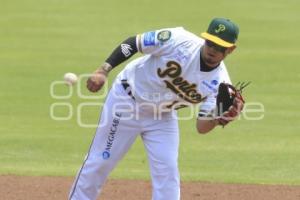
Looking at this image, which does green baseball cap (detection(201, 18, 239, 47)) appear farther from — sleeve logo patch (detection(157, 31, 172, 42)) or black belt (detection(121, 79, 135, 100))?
black belt (detection(121, 79, 135, 100))

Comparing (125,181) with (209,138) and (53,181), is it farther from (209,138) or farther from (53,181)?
(209,138)

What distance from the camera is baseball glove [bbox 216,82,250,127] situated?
679 cm

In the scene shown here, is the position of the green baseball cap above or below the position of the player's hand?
above

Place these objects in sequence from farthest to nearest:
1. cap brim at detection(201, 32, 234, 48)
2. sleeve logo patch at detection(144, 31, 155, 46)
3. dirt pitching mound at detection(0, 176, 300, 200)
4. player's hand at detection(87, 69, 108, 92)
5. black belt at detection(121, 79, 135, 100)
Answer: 1. dirt pitching mound at detection(0, 176, 300, 200)
2. black belt at detection(121, 79, 135, 100)
3. sleeve logo patch at detection(144, 31, 155, 46)
4. player's hand at detection(87, 69, 108, 92)
5. cap brim at detection(201, 32, 234, 48)

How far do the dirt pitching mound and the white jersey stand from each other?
6.17ft

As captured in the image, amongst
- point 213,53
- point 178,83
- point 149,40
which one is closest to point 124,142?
point 178,83

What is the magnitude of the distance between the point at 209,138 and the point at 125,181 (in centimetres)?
304

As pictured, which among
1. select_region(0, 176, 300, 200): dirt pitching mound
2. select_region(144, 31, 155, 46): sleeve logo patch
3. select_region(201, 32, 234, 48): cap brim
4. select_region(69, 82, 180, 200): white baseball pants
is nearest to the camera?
select_region(201, 32, 234, 48): cap brim

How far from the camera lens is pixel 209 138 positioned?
12.2 meters

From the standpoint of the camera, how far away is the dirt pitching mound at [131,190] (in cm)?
872

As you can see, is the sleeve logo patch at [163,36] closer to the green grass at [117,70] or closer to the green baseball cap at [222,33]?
the green baseball cap at [222,33]

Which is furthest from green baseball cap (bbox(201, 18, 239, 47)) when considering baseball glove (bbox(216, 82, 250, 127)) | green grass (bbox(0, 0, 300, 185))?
green grass (bbox(0, 0, 300, 185))

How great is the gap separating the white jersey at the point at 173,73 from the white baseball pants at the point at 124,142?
0.16 m

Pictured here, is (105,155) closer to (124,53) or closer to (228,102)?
(124,53)
